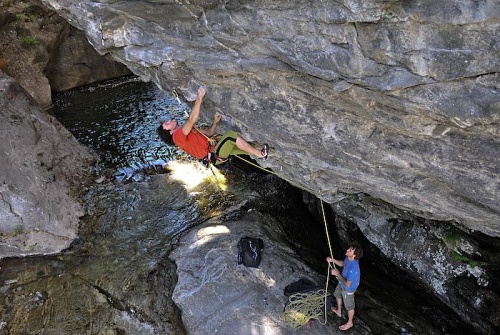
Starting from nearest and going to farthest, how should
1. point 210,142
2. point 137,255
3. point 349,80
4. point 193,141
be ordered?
point 349,80, point 193,141, point 210,142, point 137,255

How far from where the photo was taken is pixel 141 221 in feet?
33.0

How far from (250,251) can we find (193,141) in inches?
106

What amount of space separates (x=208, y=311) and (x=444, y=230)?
4.66 meters

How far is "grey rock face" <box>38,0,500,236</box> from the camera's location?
452 cm

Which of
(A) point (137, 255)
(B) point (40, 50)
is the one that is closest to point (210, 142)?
(A) point (137, 255)

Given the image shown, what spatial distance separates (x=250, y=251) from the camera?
8.38m

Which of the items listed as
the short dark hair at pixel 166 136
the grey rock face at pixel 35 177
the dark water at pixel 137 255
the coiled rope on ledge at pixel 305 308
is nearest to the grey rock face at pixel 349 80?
the coiled rope on ledge at pixel 305 308

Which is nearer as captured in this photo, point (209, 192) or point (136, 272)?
point (136, 272)

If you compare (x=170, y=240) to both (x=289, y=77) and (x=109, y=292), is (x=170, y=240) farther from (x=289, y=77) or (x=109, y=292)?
(x=289, y=77)

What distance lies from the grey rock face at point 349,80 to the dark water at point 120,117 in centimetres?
493

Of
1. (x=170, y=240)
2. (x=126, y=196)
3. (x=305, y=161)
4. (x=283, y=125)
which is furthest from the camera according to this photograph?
(x=126, y=196)

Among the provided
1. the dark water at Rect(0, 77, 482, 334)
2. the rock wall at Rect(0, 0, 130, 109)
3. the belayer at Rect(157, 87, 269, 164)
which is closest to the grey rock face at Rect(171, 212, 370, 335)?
the dark water at Rect(0, 77, 482, 334)

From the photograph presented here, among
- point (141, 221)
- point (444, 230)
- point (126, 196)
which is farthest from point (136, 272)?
point (444, 230)

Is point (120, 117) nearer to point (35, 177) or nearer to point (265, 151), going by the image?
point (35, 177)
